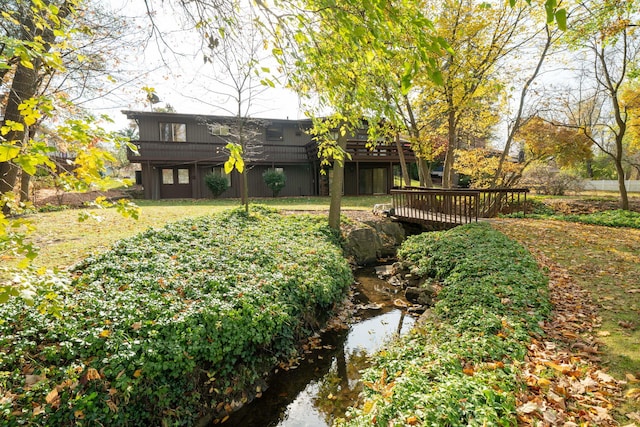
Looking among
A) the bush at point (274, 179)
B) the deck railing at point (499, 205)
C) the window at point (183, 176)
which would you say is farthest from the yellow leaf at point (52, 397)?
the window at point (183, 176)

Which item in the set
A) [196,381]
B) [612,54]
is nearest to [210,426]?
[196,381]

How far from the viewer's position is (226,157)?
22.3 m

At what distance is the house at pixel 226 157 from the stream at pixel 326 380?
13949 millimetres

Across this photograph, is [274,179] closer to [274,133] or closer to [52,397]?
[274,133]

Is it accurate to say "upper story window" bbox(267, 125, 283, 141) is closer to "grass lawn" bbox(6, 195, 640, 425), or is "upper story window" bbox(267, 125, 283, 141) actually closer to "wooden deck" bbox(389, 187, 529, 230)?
"wooden deck" bbox(389, 187, 529, 230)

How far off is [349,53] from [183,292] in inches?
162

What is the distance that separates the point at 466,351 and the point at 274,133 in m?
23.5

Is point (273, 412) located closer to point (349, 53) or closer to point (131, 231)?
point (349, 53)

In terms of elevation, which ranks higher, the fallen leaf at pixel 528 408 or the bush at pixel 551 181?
the bush at pixel 551 181

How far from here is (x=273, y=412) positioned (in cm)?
420

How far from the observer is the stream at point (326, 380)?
4098 millimetres

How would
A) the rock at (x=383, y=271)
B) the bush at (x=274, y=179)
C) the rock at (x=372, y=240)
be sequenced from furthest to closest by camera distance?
the bush at (x=274, y=179), the rock at (x=372, y=240), the rock at (x=383, y=271)

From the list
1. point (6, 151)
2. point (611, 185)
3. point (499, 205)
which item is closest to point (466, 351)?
point (6, 151)

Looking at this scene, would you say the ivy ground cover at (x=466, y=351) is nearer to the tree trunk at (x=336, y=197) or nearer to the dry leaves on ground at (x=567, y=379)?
the dry leaves on ground at (x=567, y=379)
